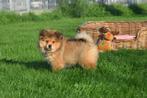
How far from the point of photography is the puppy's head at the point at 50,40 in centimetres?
713

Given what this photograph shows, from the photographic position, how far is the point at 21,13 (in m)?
24.8

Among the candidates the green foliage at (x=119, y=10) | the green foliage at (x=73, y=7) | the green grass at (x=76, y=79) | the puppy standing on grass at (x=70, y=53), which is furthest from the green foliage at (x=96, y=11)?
the puppy standing on grass at (x=70, y=53)

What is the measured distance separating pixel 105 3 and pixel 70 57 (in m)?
24.6

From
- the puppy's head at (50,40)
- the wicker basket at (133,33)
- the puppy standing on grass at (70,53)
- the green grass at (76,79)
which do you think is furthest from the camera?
the wicker basket at (133,33)

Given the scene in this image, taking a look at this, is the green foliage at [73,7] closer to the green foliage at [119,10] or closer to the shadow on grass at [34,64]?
the green foliage at [119,10]

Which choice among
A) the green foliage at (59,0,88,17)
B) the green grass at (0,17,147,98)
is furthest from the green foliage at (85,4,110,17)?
the green grass at (0,17,147,98)

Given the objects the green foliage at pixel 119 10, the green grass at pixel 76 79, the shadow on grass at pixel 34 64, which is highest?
the green grass at pixel 76 79

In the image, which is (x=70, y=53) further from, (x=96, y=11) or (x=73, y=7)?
(x=96, y=11)

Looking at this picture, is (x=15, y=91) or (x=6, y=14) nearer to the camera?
(x=15, y=91)

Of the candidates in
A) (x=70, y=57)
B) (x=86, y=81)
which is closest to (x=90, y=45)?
(x=70, y=57)

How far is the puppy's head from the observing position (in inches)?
281

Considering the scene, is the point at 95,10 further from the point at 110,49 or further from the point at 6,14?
the point at 110,49

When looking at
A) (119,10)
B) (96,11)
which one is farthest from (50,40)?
(119,10)

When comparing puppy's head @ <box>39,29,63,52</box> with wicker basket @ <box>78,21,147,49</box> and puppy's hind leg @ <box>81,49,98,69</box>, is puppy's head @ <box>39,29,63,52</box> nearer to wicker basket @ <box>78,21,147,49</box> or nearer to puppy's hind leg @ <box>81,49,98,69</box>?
puppy's hind leg @ <box>81,49,98,69</box>
